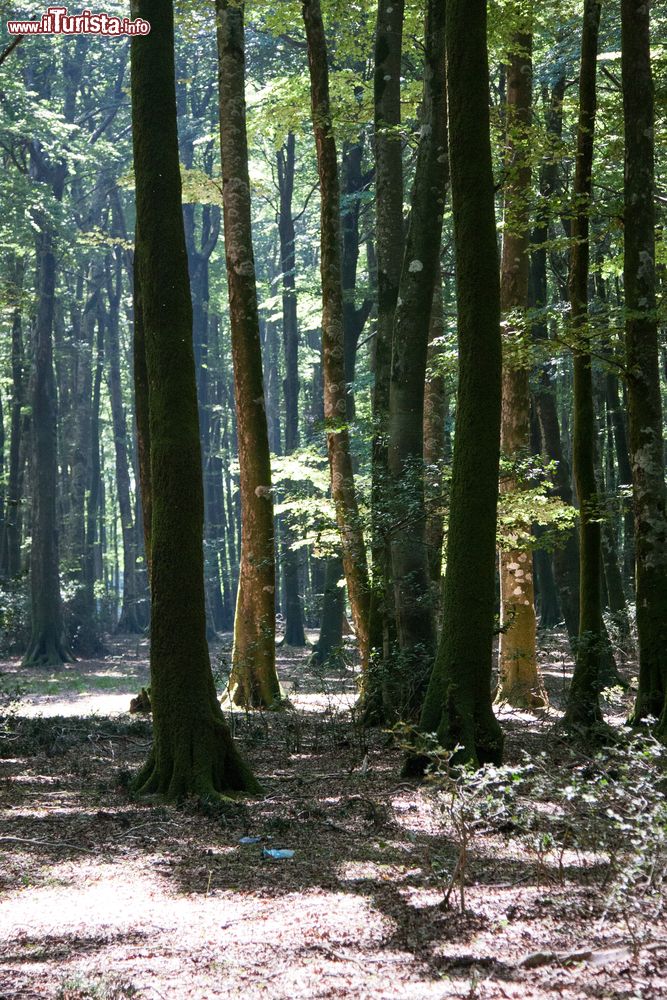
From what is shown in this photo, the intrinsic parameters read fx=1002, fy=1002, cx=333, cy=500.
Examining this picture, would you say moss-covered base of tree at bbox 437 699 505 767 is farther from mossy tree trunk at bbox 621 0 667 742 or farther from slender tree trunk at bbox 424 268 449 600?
slender tree trunk at bbox 424 268 449 600

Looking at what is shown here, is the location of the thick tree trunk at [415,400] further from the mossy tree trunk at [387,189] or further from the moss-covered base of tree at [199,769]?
the moss-covered base of tree at [199,769]

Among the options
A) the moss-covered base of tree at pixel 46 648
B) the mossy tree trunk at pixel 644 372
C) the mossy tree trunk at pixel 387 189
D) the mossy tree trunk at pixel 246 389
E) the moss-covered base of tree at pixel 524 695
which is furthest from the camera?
the moss-covered base of tree at pixel 46 648

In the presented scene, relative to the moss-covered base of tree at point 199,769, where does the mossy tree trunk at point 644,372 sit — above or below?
above

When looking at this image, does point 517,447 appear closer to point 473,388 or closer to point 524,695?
point 524,695

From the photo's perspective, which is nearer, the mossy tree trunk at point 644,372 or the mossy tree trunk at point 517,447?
the mossy tree trunk at point 644,372

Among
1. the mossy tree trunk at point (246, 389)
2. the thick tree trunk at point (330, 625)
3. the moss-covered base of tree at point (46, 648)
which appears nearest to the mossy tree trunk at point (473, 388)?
the mossy tree trunk at point (246, 389)

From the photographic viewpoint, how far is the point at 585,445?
36.4 feet

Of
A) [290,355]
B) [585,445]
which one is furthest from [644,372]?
[290,355]

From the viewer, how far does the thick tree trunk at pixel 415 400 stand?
11.1 metres

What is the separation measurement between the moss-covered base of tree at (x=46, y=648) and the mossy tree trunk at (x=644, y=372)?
2005cm

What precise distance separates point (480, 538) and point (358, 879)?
10.5 feet

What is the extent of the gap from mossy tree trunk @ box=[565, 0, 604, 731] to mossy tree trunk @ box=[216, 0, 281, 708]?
181 inches

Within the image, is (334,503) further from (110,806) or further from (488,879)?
(488,879)

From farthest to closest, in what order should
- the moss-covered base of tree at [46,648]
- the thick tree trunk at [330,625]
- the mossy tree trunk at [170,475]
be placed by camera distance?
the moss-covered base of tree at [46,648], the thick tree trunk at [330,625], the mossy tree trunk at [170,475]
